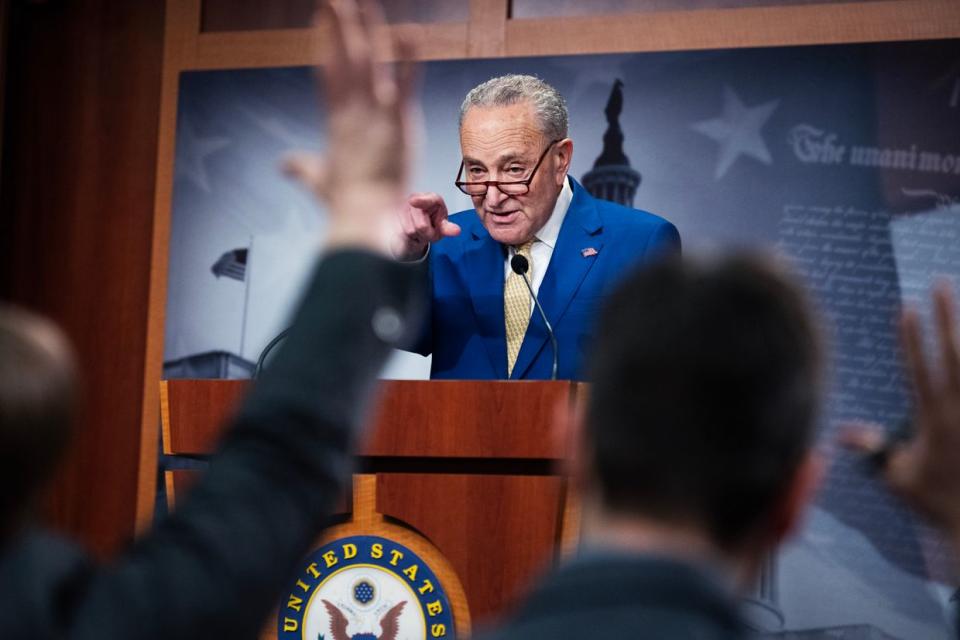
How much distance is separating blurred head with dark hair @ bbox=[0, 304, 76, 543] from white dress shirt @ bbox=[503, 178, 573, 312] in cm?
228

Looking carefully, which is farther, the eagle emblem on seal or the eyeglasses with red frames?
the eyeglasses with red frames

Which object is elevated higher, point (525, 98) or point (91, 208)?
point (525, 98)

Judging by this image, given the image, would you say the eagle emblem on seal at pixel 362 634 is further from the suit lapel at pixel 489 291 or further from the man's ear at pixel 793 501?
the man's ear at pixel 793 501

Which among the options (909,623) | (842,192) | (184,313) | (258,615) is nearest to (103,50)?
(184,313)

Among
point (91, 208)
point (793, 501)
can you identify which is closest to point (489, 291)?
point (793, 501)

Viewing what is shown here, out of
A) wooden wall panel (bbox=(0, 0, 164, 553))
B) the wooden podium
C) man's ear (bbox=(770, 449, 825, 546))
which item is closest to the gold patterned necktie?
the wooden podium

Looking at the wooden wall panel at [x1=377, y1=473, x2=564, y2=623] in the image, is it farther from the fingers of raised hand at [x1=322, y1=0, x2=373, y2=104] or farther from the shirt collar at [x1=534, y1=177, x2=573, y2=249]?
the fingers of raised hand at [x1=322, y1=0, x2=373, y2=104]

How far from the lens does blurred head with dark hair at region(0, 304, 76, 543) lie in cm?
74

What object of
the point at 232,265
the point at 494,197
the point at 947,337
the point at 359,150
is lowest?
the point at 947,337

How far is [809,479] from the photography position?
82cm

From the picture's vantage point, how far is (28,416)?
743 millimetres

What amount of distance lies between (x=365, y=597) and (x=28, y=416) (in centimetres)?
159

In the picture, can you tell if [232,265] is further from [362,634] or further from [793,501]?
[793,501]

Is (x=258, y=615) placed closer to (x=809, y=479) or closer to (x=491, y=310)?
(x=809, y=479)
